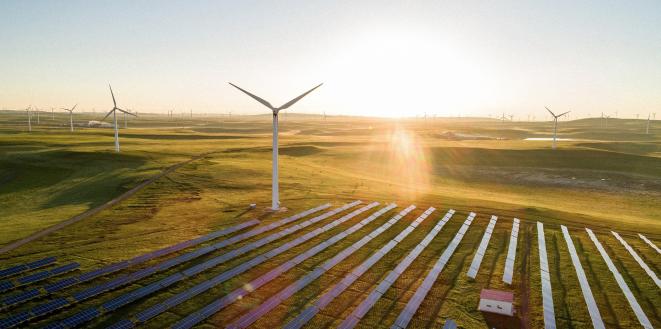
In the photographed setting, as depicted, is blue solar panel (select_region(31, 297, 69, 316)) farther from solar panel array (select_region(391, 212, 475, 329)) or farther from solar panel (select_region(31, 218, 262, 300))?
solar panel array (select_region(391, 212, 475, 329))

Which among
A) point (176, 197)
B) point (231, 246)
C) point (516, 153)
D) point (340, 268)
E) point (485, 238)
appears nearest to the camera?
point (340, 268)

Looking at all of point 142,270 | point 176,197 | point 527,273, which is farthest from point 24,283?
point 527,273

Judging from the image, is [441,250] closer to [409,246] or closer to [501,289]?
[409,246]

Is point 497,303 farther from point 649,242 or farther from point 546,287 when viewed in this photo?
point 649,242

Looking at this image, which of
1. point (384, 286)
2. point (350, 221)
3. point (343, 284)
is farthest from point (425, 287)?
point (350, 221)

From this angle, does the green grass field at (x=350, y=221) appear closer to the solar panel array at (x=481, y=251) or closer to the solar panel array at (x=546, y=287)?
the solar panel array at (x=546, y=287)
